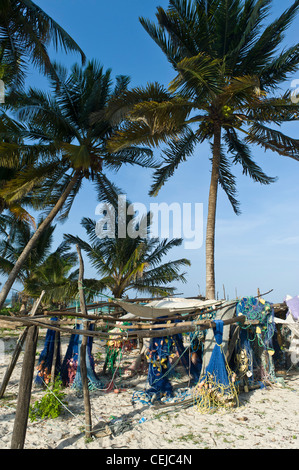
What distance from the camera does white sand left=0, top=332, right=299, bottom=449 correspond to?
175 inches

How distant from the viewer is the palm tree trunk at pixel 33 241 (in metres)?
9.97

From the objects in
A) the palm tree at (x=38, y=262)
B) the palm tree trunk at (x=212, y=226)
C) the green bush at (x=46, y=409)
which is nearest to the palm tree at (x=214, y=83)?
the palm tree trunk at (x=212, y=226)

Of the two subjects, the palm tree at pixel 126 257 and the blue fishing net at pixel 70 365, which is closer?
the blue fishing net at pixel 70 365

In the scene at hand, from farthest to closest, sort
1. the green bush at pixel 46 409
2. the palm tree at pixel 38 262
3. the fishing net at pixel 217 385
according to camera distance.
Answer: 1. the palm tree at pixel 38 262
2. the fishing net at pixel 217 385
3. the green bush at pixel 46 409

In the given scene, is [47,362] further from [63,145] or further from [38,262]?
[38,262]

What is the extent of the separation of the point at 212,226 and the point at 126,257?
196 inches

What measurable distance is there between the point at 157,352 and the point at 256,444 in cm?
258

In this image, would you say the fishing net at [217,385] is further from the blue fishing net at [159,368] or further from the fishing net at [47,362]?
the fishing net at [47,362]

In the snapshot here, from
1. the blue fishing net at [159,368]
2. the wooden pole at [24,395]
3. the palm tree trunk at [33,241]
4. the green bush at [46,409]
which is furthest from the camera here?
the palm tree trunk at [33,241]

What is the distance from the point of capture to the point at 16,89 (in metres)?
9.99

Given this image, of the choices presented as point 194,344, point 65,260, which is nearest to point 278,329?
point 194,344

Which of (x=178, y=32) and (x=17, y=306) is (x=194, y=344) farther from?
(x=17, y=306)

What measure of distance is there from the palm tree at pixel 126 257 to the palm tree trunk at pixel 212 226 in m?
3.97

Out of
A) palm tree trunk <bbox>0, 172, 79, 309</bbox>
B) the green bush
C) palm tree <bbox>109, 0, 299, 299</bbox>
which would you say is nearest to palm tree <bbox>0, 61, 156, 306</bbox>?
palm tree trunk <bbox>0, 172, 79, 309</bbox>
